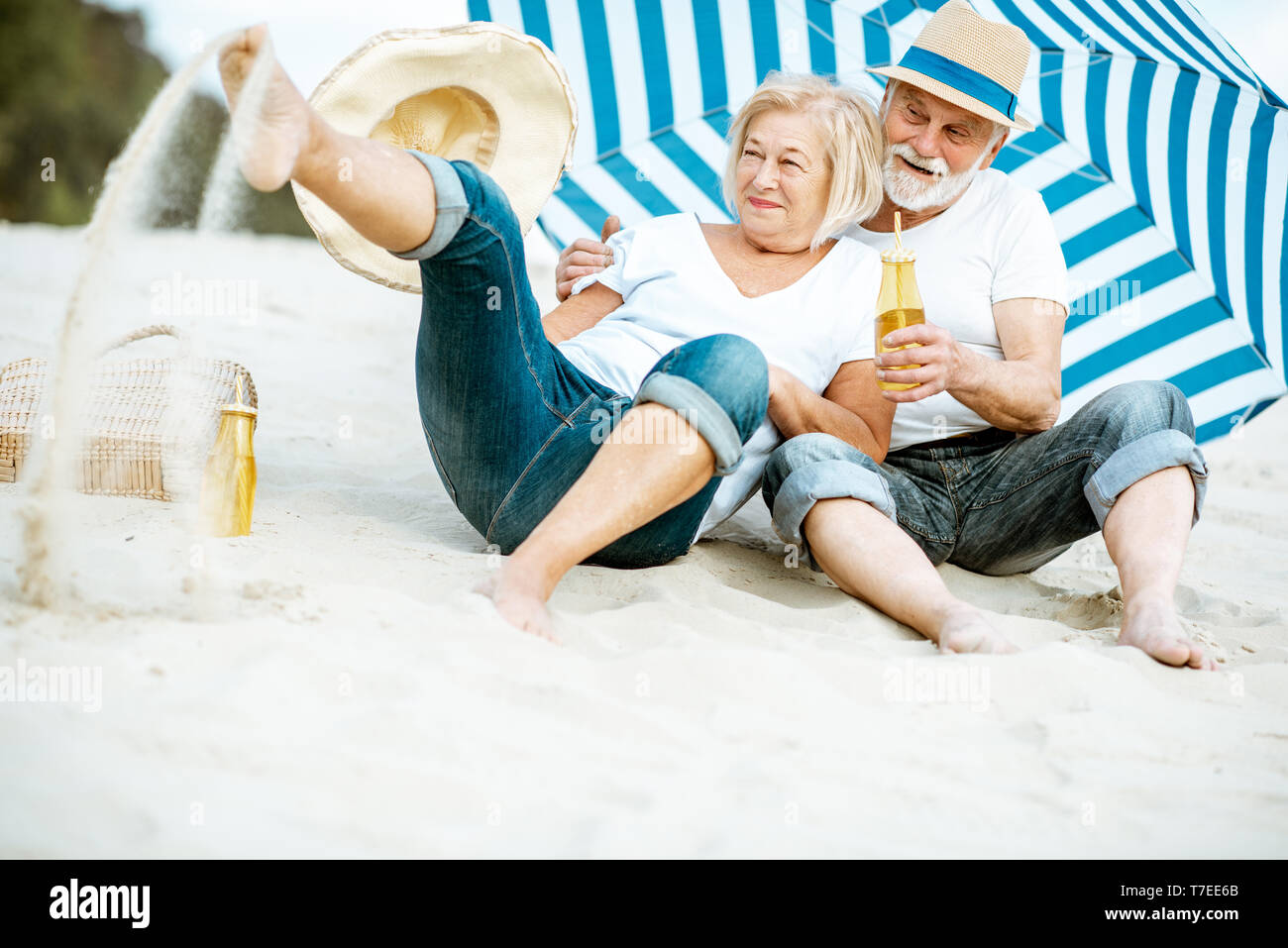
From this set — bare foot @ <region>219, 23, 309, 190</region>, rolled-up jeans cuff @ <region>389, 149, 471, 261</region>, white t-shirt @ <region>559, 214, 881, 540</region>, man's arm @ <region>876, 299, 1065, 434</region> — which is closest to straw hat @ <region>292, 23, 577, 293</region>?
white t-shirt @ <region>559, 214, 881, 540</region>

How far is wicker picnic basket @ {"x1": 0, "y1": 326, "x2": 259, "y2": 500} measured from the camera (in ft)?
8.20

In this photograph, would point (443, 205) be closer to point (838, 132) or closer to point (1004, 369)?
point (838, 132)

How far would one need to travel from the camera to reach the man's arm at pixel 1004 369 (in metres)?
2.14

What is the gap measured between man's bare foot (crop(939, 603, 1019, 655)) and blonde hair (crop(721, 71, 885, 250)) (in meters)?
1.00

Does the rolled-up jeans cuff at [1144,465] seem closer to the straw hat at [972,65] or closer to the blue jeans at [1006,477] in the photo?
the blue jeans at [1006,477]

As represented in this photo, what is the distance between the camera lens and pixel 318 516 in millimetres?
2537

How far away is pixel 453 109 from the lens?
2713 millimetres

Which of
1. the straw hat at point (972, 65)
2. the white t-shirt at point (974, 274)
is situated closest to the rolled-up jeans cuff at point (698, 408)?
the white t-shirt at point (974, 274)

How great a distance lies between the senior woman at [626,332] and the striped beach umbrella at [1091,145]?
76 centimetres

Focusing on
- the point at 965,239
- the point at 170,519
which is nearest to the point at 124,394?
the point at 170,519

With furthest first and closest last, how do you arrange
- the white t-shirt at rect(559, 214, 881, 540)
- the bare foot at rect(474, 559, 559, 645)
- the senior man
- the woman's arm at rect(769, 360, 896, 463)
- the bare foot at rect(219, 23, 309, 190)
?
the white t-shirt at rect(559, 214, 881, 540) → the woman's arm at rect(769, 360, 896, 463) → the senior man → the bare foot at rect(474, 559, 559, 645) → the bare foot at rect(219, 23, 309, 190)

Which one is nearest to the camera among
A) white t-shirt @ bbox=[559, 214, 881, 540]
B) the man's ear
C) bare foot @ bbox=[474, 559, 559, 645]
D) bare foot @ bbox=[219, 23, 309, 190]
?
bare foot @ bbox=[219, 23, 309, 190]

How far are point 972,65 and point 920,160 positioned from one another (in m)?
0.25

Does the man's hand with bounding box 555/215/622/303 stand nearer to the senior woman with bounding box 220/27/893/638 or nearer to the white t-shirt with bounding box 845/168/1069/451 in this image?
the senior woman with bounding box 220/27/893/638
